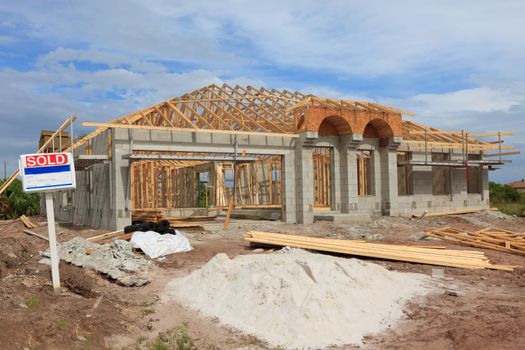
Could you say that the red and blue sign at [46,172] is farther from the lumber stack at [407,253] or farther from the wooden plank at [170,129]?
the wooden plank at [170,129]

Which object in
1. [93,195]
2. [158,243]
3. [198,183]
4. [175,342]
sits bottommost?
[175,342]

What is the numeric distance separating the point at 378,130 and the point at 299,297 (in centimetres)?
1716

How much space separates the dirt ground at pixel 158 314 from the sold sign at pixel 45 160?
6.72 feet

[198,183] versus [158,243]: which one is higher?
[198,183]

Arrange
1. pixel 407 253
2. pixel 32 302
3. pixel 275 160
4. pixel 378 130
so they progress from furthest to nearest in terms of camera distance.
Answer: pixel 275 160 < pixel 378 130 < pixel 407 253 < pixel 32 302

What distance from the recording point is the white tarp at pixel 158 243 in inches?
483

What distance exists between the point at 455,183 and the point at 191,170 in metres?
14.7

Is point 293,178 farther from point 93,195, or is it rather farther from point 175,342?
point 175,342

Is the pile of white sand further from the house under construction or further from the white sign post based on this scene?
the house under construction

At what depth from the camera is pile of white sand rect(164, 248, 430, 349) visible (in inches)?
270

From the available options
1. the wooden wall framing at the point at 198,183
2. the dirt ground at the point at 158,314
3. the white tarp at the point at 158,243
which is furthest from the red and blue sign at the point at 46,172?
the wooden wall framing at the point at 198,183

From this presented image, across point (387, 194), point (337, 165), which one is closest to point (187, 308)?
point (337, 165)

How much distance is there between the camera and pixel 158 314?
783 centimetres

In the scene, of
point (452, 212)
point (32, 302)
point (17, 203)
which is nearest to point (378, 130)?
point (452, 212)
